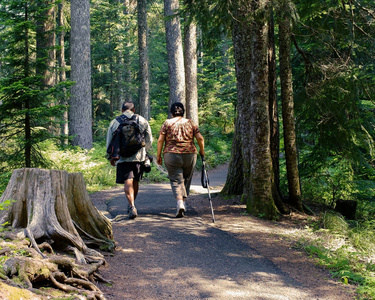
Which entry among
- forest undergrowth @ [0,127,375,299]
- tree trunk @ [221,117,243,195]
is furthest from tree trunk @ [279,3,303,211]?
tree trunk @ [221,117,243,195]

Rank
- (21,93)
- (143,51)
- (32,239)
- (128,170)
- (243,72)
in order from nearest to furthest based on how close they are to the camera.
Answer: (32,239) → (128,170) → (243,72) → (21,93) → (143,51)

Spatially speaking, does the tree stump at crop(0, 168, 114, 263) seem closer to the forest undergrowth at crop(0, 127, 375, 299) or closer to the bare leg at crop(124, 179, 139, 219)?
the bare leg at crop(124, 179, 139, 219)

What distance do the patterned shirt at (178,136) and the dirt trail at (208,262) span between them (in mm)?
1422

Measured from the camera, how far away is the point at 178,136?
26.1 ft

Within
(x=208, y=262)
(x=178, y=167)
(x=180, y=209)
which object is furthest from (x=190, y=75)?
(x=208, y=262)

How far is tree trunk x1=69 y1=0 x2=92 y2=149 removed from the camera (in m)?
14.3

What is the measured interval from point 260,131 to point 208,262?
11.6ft

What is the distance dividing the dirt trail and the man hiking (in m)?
0.72

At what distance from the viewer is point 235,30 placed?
30.6ft

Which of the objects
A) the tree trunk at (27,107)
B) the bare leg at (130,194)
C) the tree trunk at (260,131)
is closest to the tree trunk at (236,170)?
the tree trunk at (260,131)

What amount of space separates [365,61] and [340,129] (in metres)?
3.32

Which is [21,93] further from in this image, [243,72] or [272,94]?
[272,94]

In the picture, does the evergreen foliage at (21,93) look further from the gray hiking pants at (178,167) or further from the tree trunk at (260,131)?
the tree trunk at (260,131)

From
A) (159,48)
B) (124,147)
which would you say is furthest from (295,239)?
(159,48)
